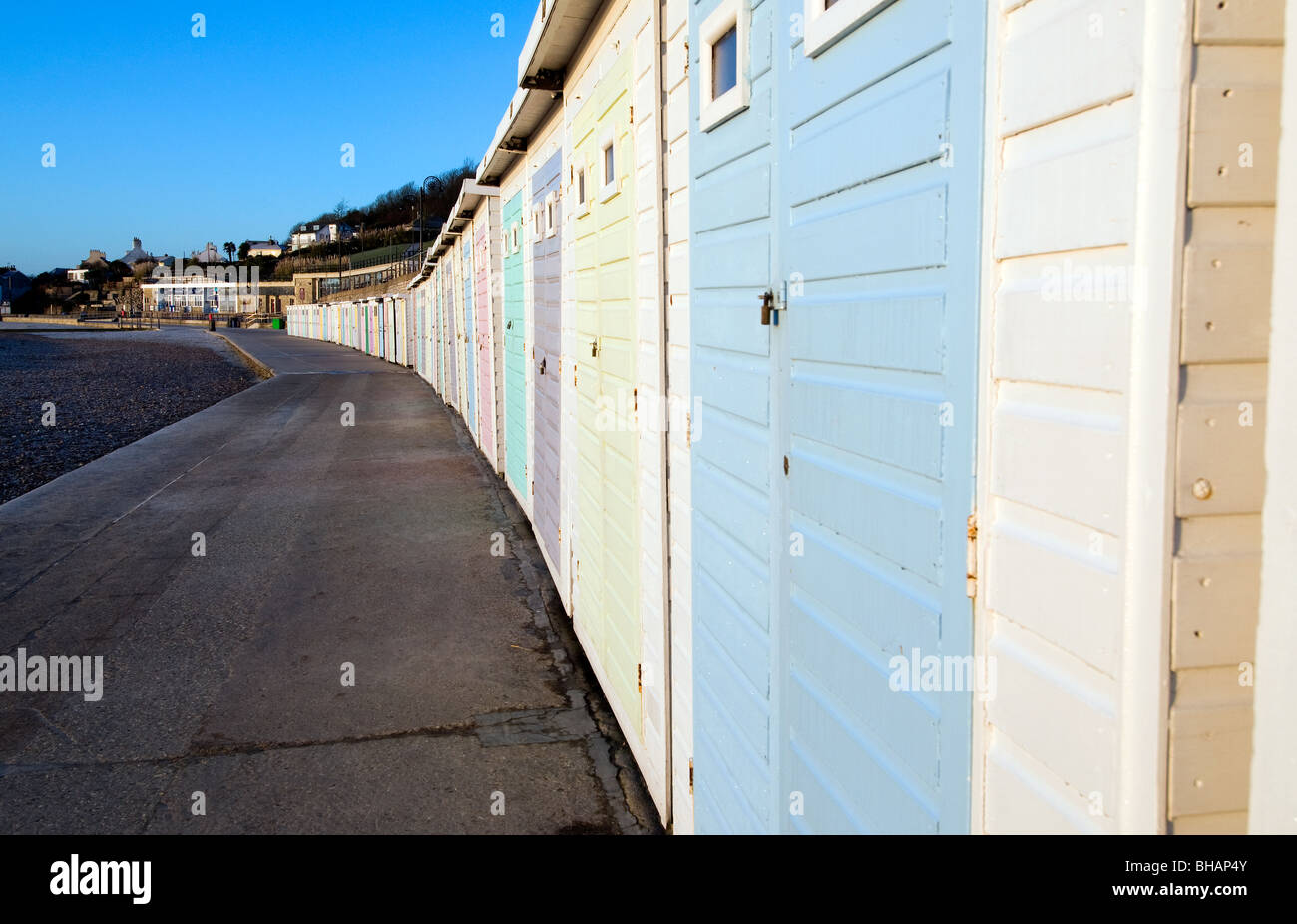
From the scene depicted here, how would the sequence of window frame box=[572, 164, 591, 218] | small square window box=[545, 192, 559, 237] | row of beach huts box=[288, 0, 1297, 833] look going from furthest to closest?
1. small square window box=[545, 192, 559, 237]
2. window frame box=[572, 164, 591, 218]
3. row of beach huts box=[288, 0, 1297, 833]

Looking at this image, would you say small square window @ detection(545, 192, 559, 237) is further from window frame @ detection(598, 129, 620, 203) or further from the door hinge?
the door hinge

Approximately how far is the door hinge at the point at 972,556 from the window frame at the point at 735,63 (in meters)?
1.60

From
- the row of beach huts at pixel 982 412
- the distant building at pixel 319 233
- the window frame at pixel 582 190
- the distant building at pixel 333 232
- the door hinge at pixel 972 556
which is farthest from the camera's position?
the distant building at pixel 319 233

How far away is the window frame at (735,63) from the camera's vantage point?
112 inches

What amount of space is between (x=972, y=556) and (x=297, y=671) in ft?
16.3

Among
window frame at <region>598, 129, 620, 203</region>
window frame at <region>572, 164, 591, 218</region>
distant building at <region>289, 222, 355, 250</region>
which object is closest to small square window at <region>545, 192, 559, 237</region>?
window frame at <region>572, 164, 591, 218</region>

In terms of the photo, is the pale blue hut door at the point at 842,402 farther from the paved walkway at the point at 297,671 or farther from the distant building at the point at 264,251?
the distant building at the point at 264,251

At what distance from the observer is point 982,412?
5.52ft

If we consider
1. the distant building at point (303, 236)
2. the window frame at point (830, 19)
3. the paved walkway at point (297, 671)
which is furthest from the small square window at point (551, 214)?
the distant building at point (303, 236)

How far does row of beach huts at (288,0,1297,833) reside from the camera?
4.27 feet

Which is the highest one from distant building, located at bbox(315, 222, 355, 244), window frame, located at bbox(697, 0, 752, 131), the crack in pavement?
distant building, located at bbox(315, 222, 355, 244)

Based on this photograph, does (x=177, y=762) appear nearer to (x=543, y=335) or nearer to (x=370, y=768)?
(x=370, y=768)

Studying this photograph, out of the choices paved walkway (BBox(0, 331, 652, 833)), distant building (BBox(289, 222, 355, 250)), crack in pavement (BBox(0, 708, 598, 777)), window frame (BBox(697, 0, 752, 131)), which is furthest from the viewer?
distant building (BBox(289, 222, 355, 250))

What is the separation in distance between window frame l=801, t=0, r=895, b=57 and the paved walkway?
3.14 meters
